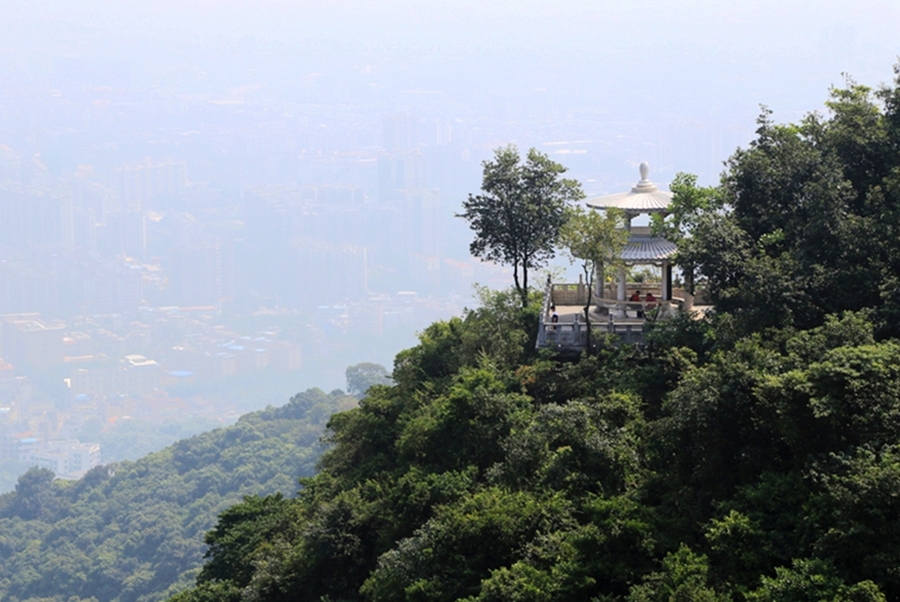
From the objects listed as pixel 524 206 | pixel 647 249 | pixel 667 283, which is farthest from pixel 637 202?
pixel 524 206

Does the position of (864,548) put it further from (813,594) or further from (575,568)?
(575,568)

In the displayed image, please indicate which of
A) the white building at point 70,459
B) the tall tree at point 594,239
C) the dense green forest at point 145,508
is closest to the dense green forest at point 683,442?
the tall tree at point 594,239

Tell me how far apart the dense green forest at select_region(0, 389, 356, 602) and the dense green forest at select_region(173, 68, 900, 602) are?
45.1 meters

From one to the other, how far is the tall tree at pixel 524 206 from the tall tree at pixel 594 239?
3.84 metres

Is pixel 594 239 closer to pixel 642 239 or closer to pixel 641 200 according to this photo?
pixel 642 239

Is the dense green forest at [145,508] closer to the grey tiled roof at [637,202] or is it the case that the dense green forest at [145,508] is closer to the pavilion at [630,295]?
the pavilion at [630,295]

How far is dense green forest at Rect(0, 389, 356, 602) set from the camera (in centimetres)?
7206

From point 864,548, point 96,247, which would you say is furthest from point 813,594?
point 96,247

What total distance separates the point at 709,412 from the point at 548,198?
1061cm

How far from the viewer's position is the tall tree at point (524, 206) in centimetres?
2552

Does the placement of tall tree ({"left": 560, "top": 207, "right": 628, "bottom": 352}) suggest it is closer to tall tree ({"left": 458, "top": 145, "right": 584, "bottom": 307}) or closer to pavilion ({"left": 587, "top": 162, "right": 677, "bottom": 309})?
pavilion ({"left": 587, "top": 162, "right": 677, "bottom": 309})

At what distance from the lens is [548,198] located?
25.6m

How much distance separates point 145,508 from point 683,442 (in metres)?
69.8

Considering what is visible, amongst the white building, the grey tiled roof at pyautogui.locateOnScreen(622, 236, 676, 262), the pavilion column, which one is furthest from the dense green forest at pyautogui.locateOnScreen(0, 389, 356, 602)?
the grey tiled roof at pyautogui.locateOnScreen(622, 236, 676, 262)
